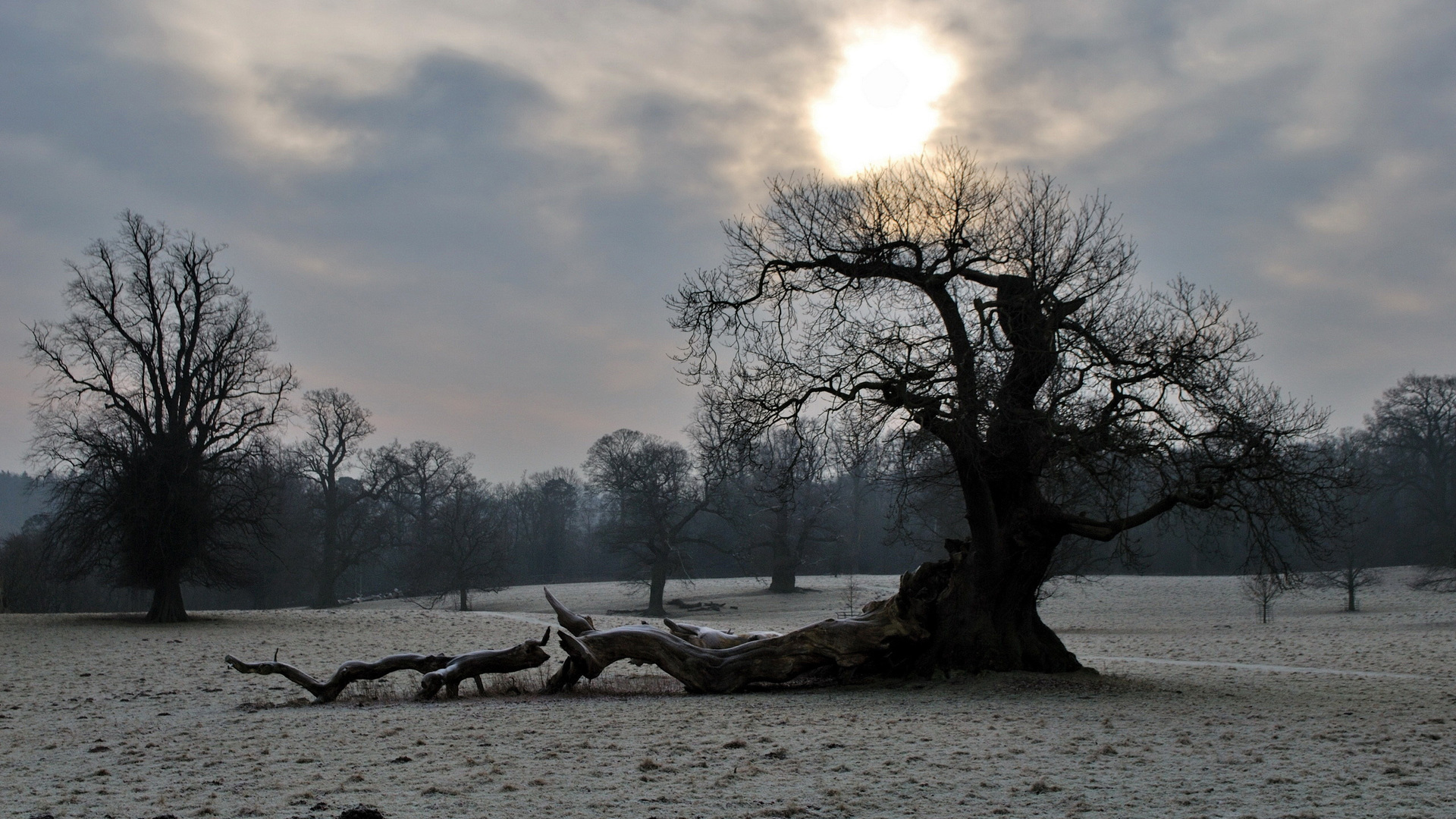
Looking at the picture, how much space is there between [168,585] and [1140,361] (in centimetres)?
2951

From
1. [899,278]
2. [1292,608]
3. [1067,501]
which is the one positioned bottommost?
[1292,608]

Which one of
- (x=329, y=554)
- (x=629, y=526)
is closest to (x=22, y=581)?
(x=329, y=554)

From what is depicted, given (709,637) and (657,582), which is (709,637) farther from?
(657,582)

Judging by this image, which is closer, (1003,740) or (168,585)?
(1003,740)

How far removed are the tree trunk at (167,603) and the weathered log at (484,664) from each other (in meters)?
21.2

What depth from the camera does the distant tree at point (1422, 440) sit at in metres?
53.8

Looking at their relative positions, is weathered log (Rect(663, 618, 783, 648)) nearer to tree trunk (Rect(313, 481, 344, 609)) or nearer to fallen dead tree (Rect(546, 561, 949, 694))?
fallen dead tree (Rect(546, 561, 949, 694))

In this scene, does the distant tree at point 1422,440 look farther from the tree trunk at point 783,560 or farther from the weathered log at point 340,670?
the weathered log at point 340,670

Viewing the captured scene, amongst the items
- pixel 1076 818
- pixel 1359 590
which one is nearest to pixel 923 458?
pixel 1076 818

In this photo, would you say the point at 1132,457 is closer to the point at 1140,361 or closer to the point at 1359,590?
the point at 1140,361

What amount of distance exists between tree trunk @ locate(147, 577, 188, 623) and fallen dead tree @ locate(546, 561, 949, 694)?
21.4 m

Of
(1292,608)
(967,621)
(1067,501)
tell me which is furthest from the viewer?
(1292,608)

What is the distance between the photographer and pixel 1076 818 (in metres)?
6.05

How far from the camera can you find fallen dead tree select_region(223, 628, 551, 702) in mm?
13320
